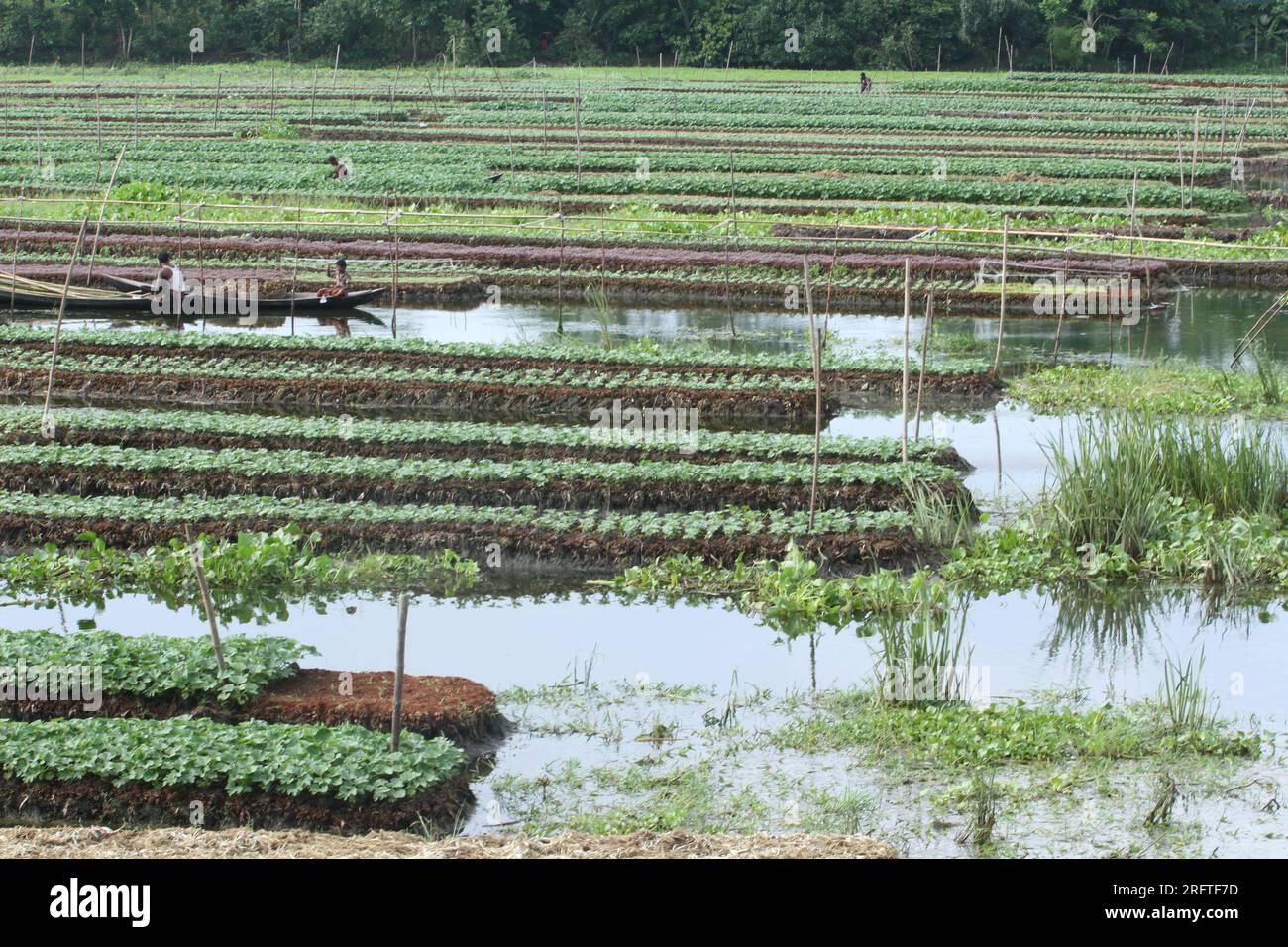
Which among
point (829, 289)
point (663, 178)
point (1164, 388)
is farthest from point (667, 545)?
point (663, 178)

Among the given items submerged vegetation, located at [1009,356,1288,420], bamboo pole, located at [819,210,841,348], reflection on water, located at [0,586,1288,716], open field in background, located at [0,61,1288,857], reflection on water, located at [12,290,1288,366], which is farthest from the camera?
reflection on water, located at [12,290,1288,366]

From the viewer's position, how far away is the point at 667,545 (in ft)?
45.2

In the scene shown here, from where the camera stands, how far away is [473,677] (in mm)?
11758

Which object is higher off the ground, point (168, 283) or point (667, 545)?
point (168, 283)

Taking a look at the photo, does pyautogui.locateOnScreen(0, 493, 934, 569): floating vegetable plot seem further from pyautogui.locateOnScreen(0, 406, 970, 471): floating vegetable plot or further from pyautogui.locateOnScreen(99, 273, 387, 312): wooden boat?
pyautogui.locateOnScreen(99, 273, 387, 312): wooden boat

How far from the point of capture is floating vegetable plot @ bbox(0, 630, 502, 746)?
10320 mm

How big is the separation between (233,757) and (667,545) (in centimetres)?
532

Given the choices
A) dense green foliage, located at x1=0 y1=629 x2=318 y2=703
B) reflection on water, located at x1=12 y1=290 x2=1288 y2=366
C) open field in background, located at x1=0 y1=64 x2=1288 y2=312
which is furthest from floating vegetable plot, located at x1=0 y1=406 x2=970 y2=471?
open field in background, located at x1=0 y1=64 x2=1288 y2=312

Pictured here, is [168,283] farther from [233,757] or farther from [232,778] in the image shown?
[232,778]

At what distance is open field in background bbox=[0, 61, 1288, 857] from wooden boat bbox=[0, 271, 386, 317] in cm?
28

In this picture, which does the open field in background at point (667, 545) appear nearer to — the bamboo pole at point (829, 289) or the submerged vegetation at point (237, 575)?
the submerged vegetation at point (237, 575)

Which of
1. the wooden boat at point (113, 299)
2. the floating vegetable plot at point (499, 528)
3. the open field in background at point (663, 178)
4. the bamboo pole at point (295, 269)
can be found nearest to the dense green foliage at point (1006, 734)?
the floating vegetable plot at point (499, 528)

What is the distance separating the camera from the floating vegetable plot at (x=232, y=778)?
9109mm

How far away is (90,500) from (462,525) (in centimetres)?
372
